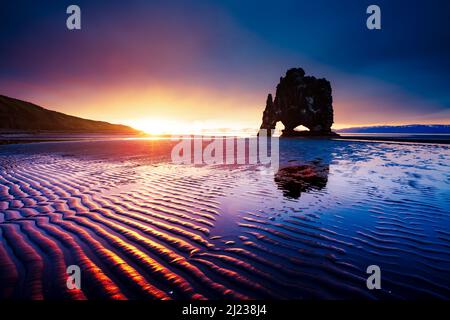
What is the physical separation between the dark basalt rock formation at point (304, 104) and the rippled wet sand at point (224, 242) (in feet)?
275

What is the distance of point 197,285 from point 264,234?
214 centimetres

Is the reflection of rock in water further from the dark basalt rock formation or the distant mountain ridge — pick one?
the distant mountain ridge

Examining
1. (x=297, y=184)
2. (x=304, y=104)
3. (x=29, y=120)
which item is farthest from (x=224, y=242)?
(x=29, y=120)

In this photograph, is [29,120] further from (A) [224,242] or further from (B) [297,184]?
(A) [224,242]

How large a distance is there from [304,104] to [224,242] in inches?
3599

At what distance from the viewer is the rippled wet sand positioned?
3039mm

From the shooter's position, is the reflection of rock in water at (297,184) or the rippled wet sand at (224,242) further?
the reflection of rock in water at (297,184)

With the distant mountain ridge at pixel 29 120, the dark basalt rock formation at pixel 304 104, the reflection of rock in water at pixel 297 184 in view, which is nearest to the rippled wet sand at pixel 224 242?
the reflection of rock in water at pixel 297 184

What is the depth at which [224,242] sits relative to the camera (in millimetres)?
4449

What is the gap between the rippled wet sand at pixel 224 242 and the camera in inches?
120

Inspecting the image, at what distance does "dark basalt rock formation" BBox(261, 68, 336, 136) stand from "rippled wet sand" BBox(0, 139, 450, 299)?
8369 cm

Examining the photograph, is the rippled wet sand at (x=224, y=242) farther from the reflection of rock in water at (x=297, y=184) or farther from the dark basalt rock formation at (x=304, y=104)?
the dark basalt rock formation at (x=304, y=104)

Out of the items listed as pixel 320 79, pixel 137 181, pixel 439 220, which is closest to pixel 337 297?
pixel 439 220

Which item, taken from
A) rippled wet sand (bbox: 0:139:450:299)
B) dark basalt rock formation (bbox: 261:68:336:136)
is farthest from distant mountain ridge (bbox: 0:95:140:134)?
rippled wet sand (bbox: 0:139:450:299)
